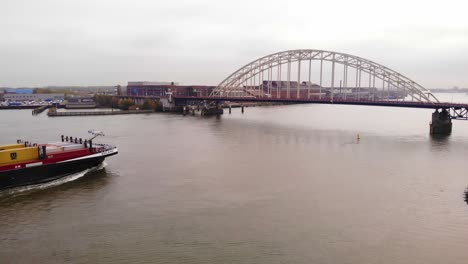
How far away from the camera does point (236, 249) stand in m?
9.37

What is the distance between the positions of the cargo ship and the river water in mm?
700

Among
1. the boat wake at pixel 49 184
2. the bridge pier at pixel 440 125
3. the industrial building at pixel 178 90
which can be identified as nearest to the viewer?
the boat wake at pixel 49 184

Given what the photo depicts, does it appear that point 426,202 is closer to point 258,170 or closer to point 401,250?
point 401,250

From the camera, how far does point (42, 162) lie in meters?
15.2

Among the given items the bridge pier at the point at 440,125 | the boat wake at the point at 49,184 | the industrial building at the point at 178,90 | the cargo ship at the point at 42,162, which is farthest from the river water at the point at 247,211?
the industrial building at the point at 178,90

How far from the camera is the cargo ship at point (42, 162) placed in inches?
567

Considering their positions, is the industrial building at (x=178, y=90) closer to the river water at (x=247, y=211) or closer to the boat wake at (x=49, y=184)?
the river water at (x=247, y=211)

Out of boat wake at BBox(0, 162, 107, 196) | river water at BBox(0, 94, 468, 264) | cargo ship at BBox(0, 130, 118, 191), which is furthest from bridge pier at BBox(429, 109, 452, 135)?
boat wake at BBox(0, 162, 107, 196)

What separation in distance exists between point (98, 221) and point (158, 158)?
9414mm

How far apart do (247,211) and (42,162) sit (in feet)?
29.7

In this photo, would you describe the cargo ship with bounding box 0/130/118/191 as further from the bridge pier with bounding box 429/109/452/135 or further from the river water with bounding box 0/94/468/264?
the bridge pier with bounding box 429/109/452/135

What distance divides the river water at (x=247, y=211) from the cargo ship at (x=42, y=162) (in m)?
0.70

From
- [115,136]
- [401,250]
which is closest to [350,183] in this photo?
[401,250]

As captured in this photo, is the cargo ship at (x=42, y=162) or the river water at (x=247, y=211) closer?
the river water at (x=247, y=211)
